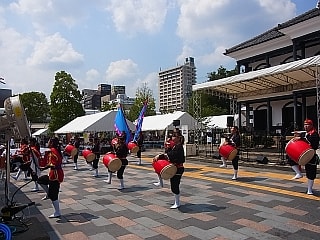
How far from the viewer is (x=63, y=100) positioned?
3759cm

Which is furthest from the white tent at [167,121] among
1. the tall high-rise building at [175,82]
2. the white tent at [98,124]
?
the tall high-rise building at [175,82]

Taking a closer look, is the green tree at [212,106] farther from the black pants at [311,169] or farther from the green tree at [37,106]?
the black pants at [311,169]

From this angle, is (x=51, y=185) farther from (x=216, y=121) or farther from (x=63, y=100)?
(x=63, y=100)

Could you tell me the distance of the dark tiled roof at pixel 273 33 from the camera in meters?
19.1

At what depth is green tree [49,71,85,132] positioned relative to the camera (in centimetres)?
3719

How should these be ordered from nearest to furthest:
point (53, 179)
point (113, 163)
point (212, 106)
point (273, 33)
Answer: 1. point (53, 179)
2. point (113, 163)
3. point (273, 33)
4. point (212, 106)

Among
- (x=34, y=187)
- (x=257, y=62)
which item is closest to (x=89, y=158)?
(x=34, y=187)

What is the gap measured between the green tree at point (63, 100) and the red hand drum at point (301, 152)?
3224 centimetres

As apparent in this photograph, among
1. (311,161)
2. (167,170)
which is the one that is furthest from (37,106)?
(311,161)

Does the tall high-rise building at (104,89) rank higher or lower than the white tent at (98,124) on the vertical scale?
higher

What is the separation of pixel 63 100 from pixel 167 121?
1471 cm

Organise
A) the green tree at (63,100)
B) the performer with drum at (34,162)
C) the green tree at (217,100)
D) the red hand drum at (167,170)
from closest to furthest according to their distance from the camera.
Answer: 1. the red hand drum at (167,170)
2. the performer with drum at (34,162)
3. the green tree at (63,100)
4. the green tree at (217,100)

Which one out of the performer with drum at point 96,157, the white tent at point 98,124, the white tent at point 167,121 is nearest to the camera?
the performer with drum at point 96,157

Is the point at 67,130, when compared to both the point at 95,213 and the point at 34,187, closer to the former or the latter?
the point at 34,187
